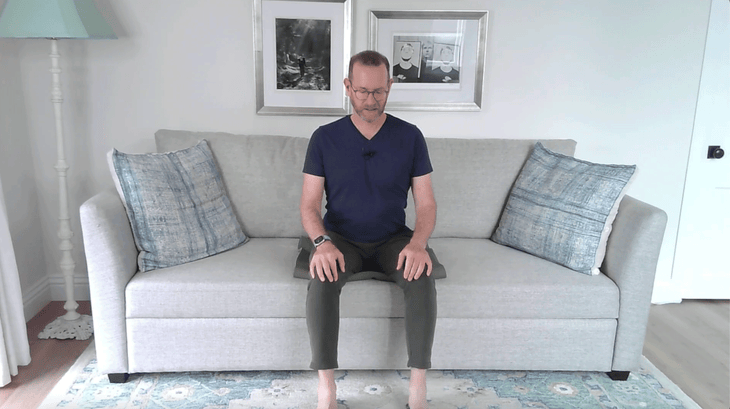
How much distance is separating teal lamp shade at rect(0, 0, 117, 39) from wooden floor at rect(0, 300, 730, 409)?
1298mm

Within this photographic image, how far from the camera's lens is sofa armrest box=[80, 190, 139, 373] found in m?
1.92

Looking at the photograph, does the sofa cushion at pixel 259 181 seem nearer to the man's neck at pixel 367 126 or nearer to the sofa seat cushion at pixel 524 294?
the man's neck at pixel 367 126

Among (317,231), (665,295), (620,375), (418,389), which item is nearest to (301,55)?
(317,231)

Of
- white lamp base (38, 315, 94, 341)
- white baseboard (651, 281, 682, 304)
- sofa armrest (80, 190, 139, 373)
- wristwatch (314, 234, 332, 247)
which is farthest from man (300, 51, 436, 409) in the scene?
white baseboard (651, 281, 682, 304)

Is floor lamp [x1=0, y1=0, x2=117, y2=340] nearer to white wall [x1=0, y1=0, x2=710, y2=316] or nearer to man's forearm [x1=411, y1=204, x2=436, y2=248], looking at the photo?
white wall [x1=0, y1=0, x2=710, y2=316]

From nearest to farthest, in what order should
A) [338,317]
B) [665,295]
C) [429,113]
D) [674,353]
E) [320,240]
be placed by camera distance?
[338,317], [320,240], [674,353], [429,113], [665,295]

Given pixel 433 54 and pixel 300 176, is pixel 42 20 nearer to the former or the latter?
pixel 300 176

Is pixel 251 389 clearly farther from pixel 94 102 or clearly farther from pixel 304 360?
pixel 94 102

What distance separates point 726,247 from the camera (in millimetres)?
3023

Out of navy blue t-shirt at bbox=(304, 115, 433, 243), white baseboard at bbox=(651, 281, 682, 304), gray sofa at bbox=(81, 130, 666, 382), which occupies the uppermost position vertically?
navy blue t-shirt at bbox=(304, 115, 433, 243)

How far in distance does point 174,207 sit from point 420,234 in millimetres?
963

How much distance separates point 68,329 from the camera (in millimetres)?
2484

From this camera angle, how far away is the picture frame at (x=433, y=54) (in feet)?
9.04

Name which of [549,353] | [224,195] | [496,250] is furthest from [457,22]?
[549,353]
